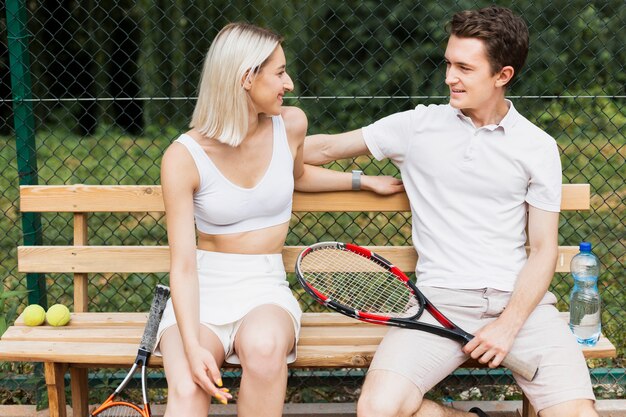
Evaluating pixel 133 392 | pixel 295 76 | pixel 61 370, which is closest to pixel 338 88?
pixel 295 76

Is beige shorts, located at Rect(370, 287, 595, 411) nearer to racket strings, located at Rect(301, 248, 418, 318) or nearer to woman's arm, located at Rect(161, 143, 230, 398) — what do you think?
racket strings, located at Rect(301, 248, 418, 318)

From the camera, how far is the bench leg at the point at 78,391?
11.5 ft

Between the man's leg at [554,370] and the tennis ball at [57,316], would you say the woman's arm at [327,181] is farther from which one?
the tennis ball at [57,316]

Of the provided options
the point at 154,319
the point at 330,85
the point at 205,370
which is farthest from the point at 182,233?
the point at 330,85

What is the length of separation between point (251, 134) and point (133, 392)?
142 cm

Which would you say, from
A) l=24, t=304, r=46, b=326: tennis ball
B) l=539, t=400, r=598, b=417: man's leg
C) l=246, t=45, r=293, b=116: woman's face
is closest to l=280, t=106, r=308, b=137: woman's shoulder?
l=246, t=45, r=293, b=116: woman's face

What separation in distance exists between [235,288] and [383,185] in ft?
2.39

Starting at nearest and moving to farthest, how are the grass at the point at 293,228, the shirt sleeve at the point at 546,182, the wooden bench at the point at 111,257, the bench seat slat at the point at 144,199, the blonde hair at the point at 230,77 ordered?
the blonde hair at the point at 230,77 < the shirt sleeve at the point at 546,182 < the wooden bench at the point at 111,257 < the bench seat slat at the point at 144,199 < the grass at the point at 293,228

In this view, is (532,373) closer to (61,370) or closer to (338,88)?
(61,370)

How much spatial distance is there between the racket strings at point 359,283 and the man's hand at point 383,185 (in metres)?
0.26

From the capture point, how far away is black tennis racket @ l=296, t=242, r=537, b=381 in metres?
3.00

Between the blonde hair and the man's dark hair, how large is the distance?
62cm

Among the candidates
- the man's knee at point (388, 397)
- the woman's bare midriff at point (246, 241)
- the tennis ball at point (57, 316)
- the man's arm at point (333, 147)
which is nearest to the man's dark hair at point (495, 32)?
the man's arm at point (333, 147)

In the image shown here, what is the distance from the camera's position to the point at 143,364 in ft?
9.99
